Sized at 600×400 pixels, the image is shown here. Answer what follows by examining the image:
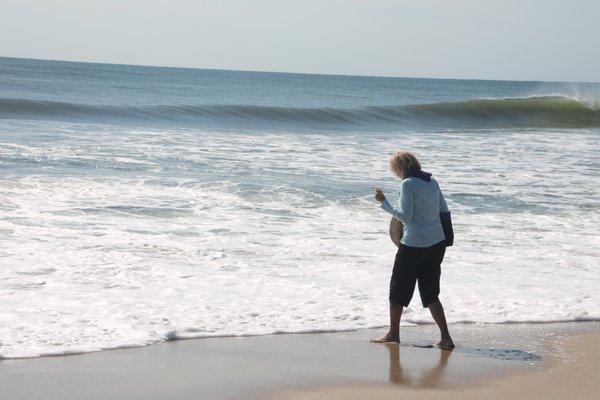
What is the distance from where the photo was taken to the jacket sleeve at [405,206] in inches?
264

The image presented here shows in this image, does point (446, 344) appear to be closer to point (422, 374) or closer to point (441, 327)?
point (441, 327)

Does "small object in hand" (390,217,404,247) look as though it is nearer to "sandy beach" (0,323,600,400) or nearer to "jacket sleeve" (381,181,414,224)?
"jacket sleeve" (381,181,414,224)

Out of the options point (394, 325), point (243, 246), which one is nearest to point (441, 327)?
point (394, 325)

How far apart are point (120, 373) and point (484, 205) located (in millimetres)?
9308

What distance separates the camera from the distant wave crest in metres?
30.7

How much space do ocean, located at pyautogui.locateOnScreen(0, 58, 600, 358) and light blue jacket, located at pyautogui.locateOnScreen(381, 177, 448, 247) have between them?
1103 millimetres

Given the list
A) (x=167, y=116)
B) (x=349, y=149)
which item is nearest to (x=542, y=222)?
(x=349, y=149)

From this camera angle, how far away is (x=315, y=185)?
15.2 meters

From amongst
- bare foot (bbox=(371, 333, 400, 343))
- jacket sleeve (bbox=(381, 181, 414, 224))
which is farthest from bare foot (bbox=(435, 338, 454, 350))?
jacket sleeve (bbox=(381, 181, 414, 224))

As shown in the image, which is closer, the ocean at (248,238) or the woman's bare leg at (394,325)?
the woman's bare leg at (394,325)

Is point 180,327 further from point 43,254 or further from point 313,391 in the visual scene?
point 43,254

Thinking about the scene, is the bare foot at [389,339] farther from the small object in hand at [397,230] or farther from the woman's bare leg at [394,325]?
the small object in hand at [397,230]

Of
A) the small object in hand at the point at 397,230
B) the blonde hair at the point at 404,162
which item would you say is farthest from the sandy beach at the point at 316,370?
the blonde hair at the point at 404,162

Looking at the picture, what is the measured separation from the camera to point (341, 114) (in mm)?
37156
